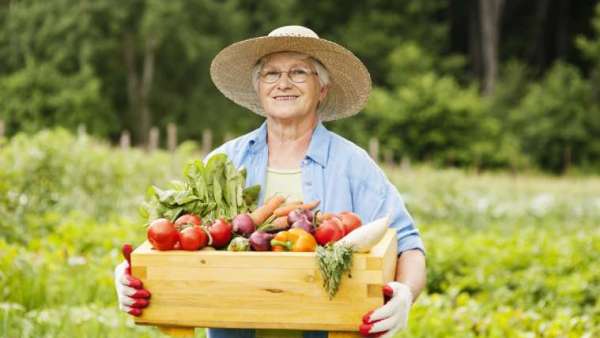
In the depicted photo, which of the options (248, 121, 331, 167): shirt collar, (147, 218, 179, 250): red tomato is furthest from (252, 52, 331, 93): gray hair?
(147, 218, 179, 250): red tomato

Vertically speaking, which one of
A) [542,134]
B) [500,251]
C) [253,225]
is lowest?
[542,134]

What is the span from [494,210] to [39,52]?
20246 mm

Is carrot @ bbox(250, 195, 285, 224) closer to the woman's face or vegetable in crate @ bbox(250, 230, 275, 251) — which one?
vegetable in crate @ bbox(250, 230, 275, 251)

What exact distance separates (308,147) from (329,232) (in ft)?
2.07

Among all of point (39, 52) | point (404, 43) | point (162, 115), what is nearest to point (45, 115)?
point (39, 52)

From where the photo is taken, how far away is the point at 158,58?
32.1 m

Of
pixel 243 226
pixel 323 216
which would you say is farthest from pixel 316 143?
pixel 243 226

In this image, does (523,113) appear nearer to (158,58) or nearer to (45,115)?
(158,58)

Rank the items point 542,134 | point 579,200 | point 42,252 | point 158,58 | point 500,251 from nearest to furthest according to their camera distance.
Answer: point 42,252 → point 500,251 → point 579,200 → point 542,134 → point 158,58

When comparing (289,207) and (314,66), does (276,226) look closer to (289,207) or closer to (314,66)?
(289,207)

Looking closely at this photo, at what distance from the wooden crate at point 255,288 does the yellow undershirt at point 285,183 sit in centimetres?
52

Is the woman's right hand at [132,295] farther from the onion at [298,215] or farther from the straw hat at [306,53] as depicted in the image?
the straw hat at [306,53]

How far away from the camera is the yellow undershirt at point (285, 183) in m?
3.42

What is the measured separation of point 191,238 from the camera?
293cm
